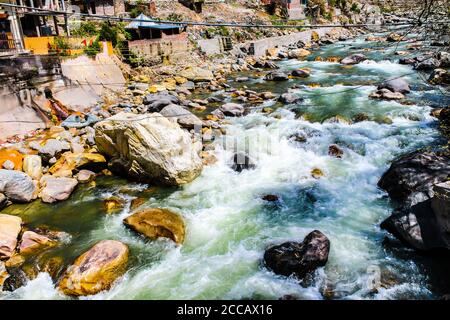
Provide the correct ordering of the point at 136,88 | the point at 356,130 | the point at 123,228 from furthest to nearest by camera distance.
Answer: the point at 136,88, the point at 356,130, the point at 123,228

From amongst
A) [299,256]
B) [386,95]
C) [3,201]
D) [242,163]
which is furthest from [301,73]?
[3,201]

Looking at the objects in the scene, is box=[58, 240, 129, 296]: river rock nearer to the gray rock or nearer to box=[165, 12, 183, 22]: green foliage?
the gray rock

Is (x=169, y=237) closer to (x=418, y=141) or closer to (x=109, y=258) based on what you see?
(x=109, y=258)

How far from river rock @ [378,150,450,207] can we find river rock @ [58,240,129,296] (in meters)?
6.54

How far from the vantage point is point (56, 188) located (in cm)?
999

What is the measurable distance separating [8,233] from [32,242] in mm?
584

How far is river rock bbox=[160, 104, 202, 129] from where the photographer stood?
13938 millimetres

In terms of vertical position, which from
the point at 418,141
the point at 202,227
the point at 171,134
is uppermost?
the point at 171,134

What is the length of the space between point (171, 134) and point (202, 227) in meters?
3.28

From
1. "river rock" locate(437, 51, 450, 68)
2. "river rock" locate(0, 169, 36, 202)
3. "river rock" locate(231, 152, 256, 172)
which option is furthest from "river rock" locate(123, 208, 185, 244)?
"river rock" locate(437, 51, 450, 68)

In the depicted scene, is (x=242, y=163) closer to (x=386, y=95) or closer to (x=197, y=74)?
(x=386, y=95)
